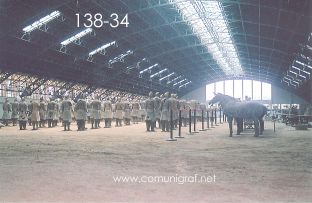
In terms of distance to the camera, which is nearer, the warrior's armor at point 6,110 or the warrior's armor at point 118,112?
the warrior's armor at point 118,112

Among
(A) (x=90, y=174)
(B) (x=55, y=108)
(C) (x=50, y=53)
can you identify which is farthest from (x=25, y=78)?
(A) (x=90, y=174)

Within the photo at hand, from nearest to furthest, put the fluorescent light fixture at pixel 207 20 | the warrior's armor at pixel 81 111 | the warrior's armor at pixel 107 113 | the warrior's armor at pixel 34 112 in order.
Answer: the warrior's armor at pixel 81 111 → the warrior's armor at pixel 34 112 → the warrior's armor at pixel 107 113 → the fluorescent light fixture at pixel 207 20

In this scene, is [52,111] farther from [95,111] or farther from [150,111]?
[150,111]

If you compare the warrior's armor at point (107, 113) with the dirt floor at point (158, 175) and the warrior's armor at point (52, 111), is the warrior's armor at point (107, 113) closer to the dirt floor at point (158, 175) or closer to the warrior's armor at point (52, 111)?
the warrior's armor at point (52, 111)

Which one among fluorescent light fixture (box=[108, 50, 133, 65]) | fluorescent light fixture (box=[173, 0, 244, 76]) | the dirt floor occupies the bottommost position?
the dirt floor

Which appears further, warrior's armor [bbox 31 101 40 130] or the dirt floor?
warrior's armor [bbox 31 101 40 130]

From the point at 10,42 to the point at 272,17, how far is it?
20403 millimetres

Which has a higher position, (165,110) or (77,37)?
(77,37)

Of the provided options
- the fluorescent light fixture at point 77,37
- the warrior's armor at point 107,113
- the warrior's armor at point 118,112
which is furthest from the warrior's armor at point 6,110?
the warrior's armor at point 118,112

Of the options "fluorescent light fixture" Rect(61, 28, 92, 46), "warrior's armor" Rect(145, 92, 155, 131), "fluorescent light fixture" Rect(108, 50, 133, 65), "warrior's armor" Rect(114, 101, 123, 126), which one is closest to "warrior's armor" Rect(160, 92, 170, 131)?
"warrior's armor" Rect(145, 92, 155, 131)

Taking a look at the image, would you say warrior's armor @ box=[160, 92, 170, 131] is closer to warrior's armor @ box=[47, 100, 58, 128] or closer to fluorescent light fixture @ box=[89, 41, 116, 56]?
warrior's armor @ box=[47, 100, 58, 128]

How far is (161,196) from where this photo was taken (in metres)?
4.76

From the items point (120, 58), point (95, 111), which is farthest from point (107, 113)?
point (120, 58)

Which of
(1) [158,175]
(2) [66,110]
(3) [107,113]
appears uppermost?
(2) [66,110]
